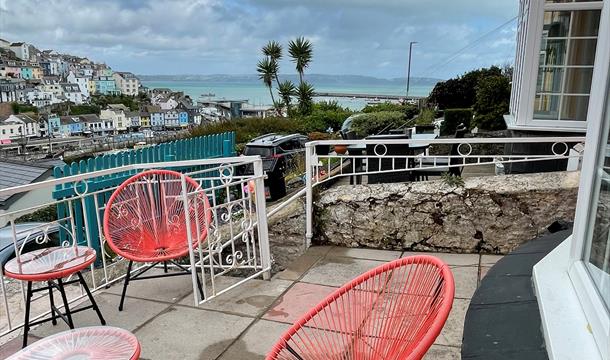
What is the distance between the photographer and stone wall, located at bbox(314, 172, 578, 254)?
136 inches

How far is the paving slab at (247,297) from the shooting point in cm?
293

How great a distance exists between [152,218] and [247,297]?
3.29 feet

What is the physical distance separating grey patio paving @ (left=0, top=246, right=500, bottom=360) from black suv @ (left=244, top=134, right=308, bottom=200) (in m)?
4.34

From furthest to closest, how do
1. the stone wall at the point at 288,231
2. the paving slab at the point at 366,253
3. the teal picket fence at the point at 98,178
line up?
1. the stone wall at the point at 288,231
2. the teal picket fence at the point at 98,178
3. the paving slab at the point at 366,253

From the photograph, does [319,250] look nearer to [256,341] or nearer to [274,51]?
[256,341]

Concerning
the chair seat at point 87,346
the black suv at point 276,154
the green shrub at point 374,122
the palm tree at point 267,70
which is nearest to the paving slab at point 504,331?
the chair seat at point 87,346

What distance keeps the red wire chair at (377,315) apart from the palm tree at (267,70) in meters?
24.1

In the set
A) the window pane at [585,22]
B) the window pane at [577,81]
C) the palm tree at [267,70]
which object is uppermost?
the palm tree at [267,70]

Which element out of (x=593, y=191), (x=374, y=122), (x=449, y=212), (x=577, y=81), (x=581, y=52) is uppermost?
(x=581, y=52)

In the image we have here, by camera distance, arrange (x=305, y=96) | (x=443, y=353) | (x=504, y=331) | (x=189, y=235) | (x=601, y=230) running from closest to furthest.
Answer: (x=601, y=230) → (x=504, y=331) → (x=443, y=353) → (x=189, y=235) → (x=305, y=96)

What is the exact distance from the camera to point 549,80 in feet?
15.2

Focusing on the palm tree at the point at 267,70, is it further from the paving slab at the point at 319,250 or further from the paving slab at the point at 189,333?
the paving slab at the point at 189,333

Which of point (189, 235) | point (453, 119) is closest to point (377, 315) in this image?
point (189, 235)

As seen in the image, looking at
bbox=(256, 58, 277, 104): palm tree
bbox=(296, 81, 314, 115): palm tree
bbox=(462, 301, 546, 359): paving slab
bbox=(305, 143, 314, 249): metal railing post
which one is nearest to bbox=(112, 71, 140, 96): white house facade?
bbox=(256, 58, 277, 104): palm tree
